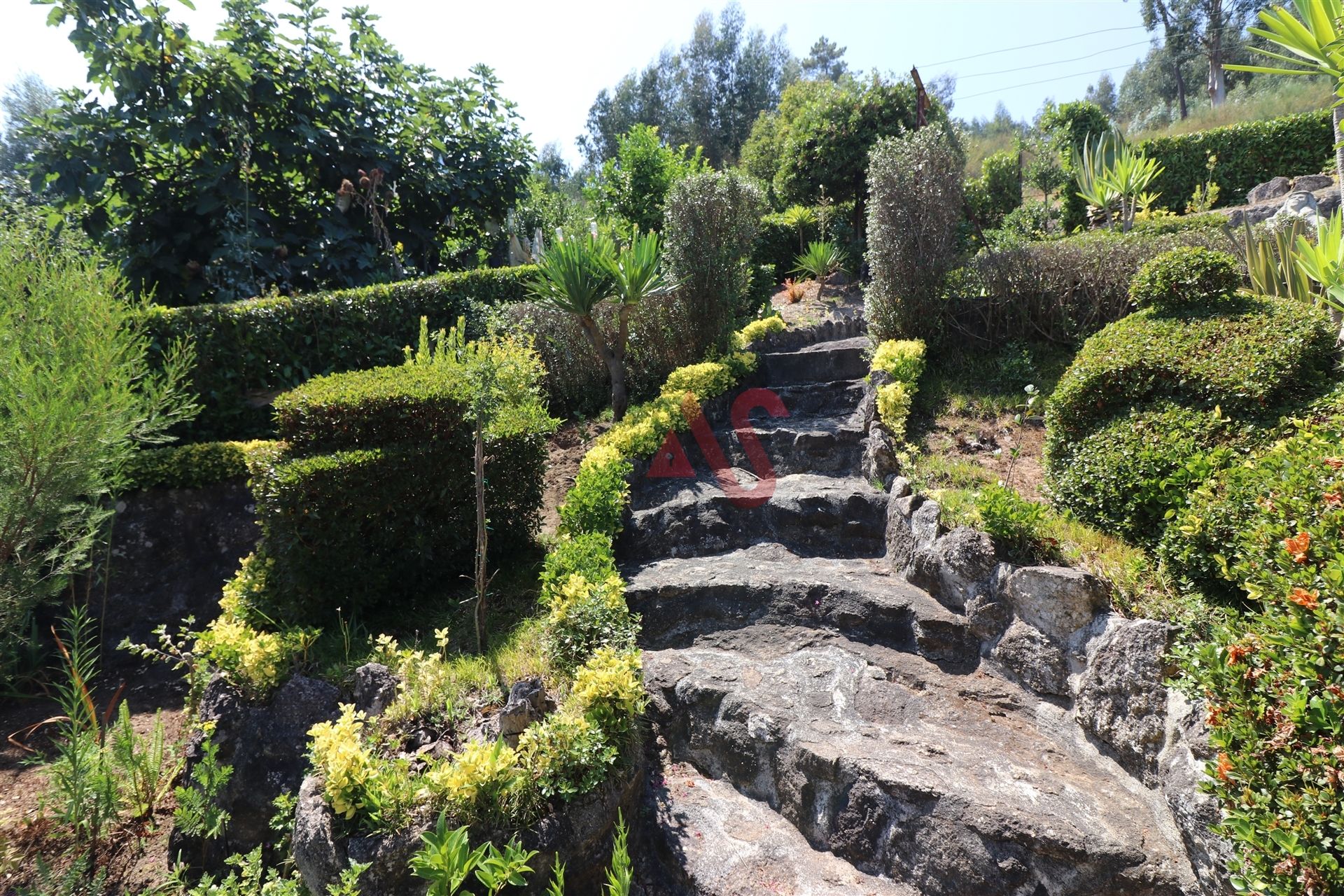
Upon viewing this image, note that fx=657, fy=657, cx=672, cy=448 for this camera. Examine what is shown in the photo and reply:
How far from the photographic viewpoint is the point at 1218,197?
14227 mm

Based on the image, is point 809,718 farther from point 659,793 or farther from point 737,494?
point 737,494

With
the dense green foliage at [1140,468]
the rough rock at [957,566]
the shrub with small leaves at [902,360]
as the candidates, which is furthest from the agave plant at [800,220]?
the rough rock at [957,566]

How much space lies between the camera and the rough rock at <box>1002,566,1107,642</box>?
336 cm

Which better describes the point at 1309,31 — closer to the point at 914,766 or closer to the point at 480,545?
the point at 914,766

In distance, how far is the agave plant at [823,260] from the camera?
11727mm

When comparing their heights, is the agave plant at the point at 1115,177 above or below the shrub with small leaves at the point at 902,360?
above

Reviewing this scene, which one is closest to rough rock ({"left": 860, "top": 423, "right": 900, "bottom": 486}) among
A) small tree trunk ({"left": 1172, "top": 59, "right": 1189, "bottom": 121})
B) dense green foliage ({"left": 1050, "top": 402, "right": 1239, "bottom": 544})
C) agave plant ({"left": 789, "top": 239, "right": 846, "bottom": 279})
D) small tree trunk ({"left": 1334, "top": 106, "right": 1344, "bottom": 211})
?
dense green foliage ({"left": 1050, "top": 402, "right": 1239, "bottom": 544})

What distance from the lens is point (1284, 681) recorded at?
2221mm

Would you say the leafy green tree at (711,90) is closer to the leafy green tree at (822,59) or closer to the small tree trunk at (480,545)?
the leafy green tree at (822,59)

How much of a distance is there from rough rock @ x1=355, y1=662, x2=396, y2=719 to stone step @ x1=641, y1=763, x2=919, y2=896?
1569 millimetres

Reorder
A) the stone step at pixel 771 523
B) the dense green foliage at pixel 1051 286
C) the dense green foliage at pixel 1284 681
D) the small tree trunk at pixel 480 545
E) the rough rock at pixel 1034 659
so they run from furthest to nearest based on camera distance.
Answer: the dense green foliage at pixel 1051 286 < the stone step at pixel 771 523 < the small tree trunk at pixel 480 545 < the rough rock at pixel 1034 659 < the dense green foliage at pixel 1284 681

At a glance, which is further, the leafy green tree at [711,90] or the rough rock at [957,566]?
the leafy green tree at [711,90]

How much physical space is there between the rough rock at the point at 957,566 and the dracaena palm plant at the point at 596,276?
4081mm

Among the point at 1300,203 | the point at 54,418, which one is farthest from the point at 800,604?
the point at 1300,203
